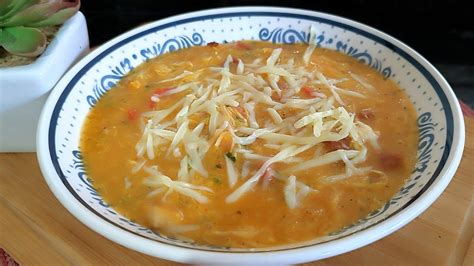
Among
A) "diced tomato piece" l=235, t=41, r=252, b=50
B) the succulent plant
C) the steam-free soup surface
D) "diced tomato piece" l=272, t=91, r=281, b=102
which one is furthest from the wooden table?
"diced tomato piece" l=235, t=41, r=252, b=50

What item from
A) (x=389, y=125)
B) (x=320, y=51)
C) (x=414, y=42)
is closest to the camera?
(x=389, y=125)

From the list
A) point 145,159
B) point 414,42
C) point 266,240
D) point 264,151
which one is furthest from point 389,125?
point 414,42

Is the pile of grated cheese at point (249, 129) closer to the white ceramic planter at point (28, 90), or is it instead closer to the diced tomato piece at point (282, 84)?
the diced tomato piece at point (282, 84)

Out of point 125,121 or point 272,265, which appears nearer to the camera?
point 272,265

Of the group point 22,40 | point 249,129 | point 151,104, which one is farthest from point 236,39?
point 22,40

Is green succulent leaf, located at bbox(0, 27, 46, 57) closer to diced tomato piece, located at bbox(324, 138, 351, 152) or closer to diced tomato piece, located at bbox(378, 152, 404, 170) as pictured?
diced tomato piece, located at bbox(324, 138, 351, 152)

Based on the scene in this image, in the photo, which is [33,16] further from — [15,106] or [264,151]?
[264,151]
